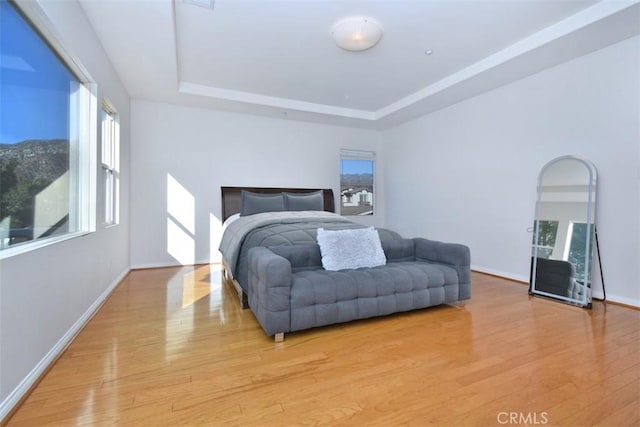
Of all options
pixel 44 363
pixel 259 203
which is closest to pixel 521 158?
pixel 259 203

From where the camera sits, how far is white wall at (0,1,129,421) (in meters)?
1.40

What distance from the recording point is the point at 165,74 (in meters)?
3.52

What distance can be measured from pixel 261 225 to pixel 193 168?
2.18 metres

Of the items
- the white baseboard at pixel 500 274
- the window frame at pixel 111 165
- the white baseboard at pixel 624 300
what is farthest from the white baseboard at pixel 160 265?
the white baseboard at pixel 624 300

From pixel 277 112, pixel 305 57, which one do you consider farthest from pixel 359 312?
pixel 277 112

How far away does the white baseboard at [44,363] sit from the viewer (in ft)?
4.45

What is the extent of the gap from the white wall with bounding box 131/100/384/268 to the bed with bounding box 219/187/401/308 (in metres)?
0.24

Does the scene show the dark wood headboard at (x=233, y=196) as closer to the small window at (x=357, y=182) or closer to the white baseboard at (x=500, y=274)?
the small window at (x=357, y=182)

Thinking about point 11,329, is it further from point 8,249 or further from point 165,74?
point 165,74

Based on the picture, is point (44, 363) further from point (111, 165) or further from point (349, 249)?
point (111, 165)

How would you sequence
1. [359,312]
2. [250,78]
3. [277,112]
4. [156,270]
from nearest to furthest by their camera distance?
[359,312]
[250,78]
[156,270]
[277,112]

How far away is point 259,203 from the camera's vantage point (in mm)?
4492

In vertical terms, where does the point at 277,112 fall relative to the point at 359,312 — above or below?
above

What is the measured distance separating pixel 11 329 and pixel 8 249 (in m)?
0.38
